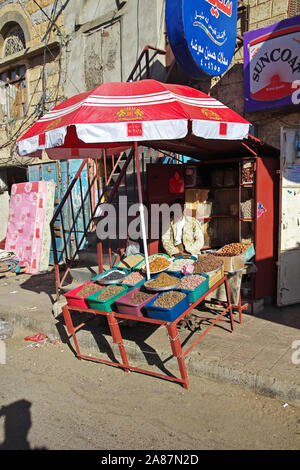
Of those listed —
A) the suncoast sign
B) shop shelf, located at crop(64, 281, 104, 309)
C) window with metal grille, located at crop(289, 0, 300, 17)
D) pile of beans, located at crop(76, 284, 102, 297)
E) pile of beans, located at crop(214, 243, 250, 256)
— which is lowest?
shop shelf, located at crop(64, 281, 104, 309)

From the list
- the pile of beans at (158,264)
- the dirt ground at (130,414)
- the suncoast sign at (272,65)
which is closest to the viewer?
the dirt ground at (130,414)

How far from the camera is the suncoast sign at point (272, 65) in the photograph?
562 cm

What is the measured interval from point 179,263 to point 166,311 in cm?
154

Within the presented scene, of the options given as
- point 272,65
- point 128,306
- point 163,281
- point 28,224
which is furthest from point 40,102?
point 128,306

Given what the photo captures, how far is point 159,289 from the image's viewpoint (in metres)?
Answer: 4.02

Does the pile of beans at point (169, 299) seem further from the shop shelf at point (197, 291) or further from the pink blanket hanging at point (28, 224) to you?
the pink blanket hanging at point (28, 224)

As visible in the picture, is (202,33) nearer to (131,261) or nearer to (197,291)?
(131,261)

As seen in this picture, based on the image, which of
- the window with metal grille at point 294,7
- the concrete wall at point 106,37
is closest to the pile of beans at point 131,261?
the window with metal grille at point 294,7

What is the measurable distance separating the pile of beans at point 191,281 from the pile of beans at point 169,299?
18cm

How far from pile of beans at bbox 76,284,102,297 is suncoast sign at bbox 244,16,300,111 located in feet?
13.9

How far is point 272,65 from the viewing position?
5895 millimetres

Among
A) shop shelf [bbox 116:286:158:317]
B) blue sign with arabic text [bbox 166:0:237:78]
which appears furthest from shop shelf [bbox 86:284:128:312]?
blue sign with arabic text [bbox 166:0:237:78]

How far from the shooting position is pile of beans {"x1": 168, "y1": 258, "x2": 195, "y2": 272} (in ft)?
16.0

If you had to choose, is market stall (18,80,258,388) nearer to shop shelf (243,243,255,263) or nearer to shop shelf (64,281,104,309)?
shop shelf (64,281,104,309)
